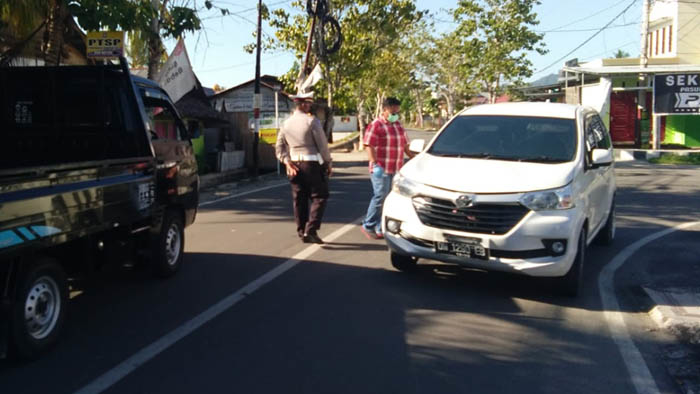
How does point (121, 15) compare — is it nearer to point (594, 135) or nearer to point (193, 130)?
point (193, 130)

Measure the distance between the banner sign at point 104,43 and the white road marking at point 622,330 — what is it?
7900 millimetres

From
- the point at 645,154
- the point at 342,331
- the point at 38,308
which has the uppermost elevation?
the point at 645,154

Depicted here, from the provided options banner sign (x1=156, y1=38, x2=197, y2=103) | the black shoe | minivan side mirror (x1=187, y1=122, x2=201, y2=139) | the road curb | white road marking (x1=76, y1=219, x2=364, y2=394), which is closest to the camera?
white road marking (x1=76, y1=219, x2=364, y2=394)

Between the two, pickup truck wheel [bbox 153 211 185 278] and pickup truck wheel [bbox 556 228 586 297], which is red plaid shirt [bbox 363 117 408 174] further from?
pickup truck wheel [bbox 556 228 586 297]

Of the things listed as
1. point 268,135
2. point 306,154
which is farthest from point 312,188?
point 268,135

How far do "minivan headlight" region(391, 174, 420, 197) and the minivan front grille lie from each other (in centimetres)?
23

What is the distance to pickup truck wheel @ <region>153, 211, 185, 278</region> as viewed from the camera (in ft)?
21.1

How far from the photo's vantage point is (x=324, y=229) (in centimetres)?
966

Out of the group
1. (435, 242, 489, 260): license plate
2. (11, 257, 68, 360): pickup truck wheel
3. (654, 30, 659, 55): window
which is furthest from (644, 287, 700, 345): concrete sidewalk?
(654, 30, 659, 55): window

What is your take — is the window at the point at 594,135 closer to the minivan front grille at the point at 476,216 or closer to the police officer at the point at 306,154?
the minivan front grille at the point at 476,216

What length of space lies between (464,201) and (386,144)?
8.92ft

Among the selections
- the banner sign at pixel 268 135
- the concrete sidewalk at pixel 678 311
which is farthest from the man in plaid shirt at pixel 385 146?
the banner sign at pixel 268 135

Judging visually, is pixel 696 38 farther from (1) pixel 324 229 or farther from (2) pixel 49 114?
(2) pixel 49 114

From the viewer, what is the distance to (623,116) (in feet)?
104
